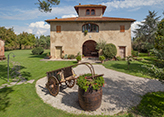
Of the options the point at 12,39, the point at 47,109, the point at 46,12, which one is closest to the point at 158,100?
the point at 47,109

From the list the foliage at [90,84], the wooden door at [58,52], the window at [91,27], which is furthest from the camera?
the wooden door at [58,52]

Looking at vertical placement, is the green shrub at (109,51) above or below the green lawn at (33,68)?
above

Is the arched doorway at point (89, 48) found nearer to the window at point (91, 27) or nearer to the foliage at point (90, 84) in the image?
the window at point (91, 27)

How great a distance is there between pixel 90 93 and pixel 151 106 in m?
2.93

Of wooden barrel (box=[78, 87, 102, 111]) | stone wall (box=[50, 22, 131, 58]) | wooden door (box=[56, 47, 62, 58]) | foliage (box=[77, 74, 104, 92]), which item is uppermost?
stone wall (box=[50, 22, 131, 58])

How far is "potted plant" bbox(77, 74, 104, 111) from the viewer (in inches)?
156

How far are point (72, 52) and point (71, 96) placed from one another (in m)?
13.1

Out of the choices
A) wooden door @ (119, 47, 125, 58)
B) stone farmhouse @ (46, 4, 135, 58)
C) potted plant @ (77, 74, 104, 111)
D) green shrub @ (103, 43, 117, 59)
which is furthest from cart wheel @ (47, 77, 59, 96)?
wooden door @ (119, 47, 125, 58)

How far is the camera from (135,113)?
3988 millimetres

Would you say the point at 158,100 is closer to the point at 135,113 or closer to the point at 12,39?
the point at 135,113

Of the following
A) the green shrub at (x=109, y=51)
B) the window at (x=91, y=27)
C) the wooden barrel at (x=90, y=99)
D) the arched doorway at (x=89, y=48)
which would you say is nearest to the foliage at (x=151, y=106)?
the wooden barrel at (x=90, y=99)

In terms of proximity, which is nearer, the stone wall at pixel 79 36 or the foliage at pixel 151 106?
the foliage at pixel 151 106

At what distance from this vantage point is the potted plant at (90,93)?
3957 mm

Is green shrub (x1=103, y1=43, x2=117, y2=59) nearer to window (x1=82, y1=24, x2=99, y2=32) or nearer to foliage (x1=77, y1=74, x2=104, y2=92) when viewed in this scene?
window (x1=82, y1=24, x2=99, y2=32)
